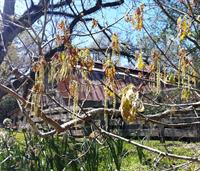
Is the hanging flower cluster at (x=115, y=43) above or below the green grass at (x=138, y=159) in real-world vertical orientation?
above

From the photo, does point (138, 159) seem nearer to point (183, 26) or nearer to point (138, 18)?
point (138, 18)

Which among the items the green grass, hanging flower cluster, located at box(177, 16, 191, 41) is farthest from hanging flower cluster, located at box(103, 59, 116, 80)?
the green grass

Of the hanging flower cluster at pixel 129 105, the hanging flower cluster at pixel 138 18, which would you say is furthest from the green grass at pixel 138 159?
the hanging flower cluster at pixel 129 105

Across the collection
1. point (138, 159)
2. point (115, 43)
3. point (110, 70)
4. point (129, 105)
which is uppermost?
point (115, 43)

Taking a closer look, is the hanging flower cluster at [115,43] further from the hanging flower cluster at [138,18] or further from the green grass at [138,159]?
the green grass at [138,159]

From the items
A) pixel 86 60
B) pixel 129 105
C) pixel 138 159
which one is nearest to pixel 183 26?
pixel 86 60

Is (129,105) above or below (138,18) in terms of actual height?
below

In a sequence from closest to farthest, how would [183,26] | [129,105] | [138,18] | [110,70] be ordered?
[129,105]
[110,70]
[183,26]
[138,18]

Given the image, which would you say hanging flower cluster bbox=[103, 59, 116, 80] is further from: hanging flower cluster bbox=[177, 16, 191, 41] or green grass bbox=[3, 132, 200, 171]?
green grass bbox=[3, 132, 200, 171]

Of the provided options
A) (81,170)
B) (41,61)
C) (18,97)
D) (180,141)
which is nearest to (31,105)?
(18,97)

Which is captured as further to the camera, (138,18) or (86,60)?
(138,18)

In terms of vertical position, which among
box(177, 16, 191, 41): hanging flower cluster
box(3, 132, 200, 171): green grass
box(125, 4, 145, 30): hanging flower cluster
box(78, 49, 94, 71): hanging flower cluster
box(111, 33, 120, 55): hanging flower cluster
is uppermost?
box(125, 4, 145, 30): hanging flower cluster

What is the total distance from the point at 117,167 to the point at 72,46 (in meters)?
2.20

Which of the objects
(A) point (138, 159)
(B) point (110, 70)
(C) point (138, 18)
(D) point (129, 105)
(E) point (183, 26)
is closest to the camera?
(D) point (129, 105)
